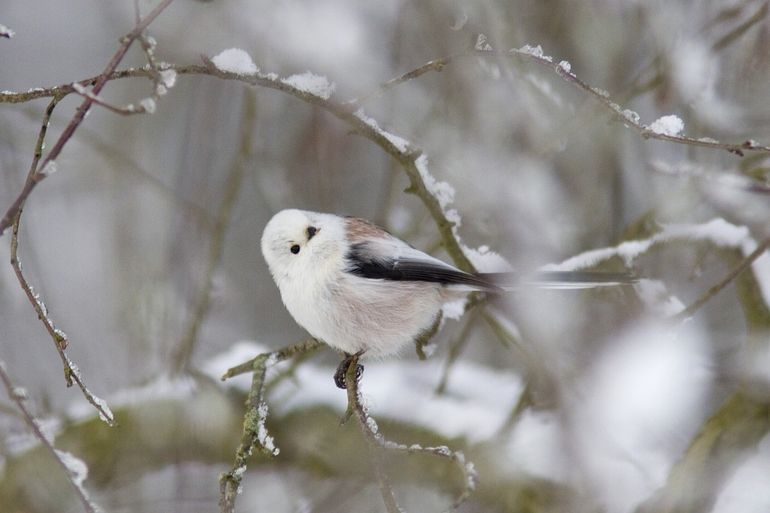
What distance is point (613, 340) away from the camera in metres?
3.39

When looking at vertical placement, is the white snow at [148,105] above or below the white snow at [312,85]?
below

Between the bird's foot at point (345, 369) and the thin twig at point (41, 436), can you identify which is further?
the bird's foot at point (345, 369)

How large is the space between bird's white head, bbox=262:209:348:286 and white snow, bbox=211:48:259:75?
0.62m

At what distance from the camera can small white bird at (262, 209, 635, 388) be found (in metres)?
2.39

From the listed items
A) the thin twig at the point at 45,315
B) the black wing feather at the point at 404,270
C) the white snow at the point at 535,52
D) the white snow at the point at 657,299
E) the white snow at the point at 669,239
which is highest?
the white snow at the point at 669,239

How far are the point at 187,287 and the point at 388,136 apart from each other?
1.73 meters

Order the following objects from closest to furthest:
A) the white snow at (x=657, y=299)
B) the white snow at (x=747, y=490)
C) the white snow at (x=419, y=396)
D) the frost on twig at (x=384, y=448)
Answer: the frost on twig at (x=384, y=448) → the white snow at (x=747, y=490) → the white snow at (x=657, y=299) → the white snow at (x=419, y=396)

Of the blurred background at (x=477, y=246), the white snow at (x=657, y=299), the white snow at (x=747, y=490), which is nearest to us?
the white snow at (x=747, y=490)

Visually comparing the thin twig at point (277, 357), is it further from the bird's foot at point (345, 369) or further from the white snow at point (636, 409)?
the white snow at point (636, 409)

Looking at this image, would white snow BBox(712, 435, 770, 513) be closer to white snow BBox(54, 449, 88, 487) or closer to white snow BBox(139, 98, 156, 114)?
white snow BBox(54, 449, 88, 487)

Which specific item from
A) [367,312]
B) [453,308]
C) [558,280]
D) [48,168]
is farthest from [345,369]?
[48,168]

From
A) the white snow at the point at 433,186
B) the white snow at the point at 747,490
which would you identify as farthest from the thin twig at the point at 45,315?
the white snow at the point at 747,490

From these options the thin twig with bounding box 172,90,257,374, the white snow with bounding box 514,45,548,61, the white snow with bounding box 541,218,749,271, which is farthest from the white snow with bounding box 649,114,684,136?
the thin twig with bounding box 172,90,257,374

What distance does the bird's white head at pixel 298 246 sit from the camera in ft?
7.84
